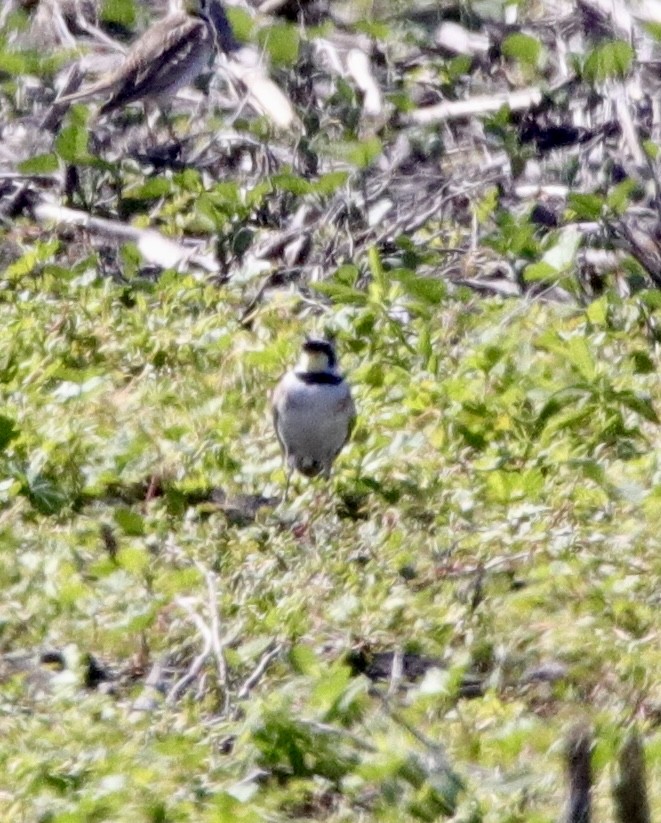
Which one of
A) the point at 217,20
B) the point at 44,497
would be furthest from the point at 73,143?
the point at 44,497

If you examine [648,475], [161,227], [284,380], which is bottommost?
[161,227]

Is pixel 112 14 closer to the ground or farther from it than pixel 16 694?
closer to the ground

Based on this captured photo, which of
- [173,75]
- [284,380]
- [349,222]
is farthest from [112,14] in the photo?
[284,380]

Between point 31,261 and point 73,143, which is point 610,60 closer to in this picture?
point 73,143

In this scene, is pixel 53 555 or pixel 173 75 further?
pixel 173 75

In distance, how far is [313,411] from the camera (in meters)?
6.06

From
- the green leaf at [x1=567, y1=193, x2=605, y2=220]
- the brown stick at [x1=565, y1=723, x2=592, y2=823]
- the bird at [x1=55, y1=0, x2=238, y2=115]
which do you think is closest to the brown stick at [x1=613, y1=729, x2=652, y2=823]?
the brown stick at [x1=565, y1=723, x2=592, y2=823]

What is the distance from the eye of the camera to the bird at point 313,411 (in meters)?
6.01

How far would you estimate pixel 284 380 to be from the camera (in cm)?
648

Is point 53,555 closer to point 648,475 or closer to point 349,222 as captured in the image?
point 648,475

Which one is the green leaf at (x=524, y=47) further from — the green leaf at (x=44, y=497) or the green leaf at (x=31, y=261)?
the green leaf at (x=44, y=497)

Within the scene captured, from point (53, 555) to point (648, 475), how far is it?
1676 mm

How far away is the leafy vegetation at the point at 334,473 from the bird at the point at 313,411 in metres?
0.10

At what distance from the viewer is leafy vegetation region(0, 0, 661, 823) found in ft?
12.7
